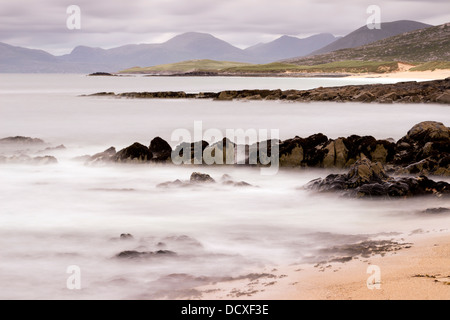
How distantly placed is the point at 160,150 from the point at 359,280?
1119 cm

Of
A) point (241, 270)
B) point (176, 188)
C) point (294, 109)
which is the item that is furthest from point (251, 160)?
point (294, 109)

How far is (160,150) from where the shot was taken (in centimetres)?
1711

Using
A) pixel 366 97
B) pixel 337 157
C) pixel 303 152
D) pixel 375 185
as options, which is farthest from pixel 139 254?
pixel 366 97

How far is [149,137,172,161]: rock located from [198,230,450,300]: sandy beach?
9.20 m

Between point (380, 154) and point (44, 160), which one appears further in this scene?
point (44, 160)

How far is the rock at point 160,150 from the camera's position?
16.3 m

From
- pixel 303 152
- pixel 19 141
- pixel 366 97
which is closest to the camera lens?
pixel 303 152

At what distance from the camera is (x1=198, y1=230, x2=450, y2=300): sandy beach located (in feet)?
19.7

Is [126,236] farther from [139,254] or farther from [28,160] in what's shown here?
[28,160]

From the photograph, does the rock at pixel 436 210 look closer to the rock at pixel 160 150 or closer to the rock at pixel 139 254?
the rock at pixel 139 254

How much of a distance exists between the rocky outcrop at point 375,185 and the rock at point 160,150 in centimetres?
553

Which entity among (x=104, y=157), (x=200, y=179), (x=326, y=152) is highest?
(x=326, y=152)

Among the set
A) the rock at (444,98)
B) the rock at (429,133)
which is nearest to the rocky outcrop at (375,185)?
the rock at (429,133)

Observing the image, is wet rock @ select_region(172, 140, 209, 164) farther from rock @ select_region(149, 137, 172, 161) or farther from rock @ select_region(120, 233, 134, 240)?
rock @ select_region(120, 233, 134, 240)
